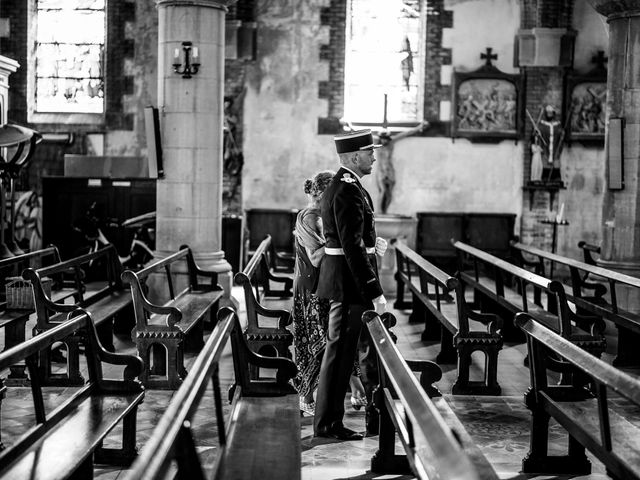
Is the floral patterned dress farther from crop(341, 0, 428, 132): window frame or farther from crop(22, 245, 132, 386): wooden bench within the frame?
crop(341, 0, 428, 132): window frame

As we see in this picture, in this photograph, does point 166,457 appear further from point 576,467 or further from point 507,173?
point 507,173

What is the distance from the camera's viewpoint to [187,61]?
987 centimetres

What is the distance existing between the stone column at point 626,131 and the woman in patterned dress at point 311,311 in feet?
15.8

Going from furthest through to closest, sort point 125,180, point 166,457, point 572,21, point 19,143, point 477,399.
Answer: point 572,21 < point 125,180 < point 19,143 < point 477,399 < point 166,457

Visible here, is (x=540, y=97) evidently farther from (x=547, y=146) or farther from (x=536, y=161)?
(x=536, y=161)

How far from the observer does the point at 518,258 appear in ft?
43.0

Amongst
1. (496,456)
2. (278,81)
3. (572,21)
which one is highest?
(572,21)

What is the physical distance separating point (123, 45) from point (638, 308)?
9.77 m

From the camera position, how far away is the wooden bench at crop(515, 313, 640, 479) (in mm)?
3924

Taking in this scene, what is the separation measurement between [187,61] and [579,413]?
20.8 ft

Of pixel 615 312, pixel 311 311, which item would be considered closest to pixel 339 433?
pixel 311 311

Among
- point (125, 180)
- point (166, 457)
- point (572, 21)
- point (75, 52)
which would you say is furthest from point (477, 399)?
point (75, 52)

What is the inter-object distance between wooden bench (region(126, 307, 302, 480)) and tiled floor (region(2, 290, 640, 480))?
50cm

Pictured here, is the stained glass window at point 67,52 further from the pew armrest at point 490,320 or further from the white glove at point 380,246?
the white glove at point 380,246
